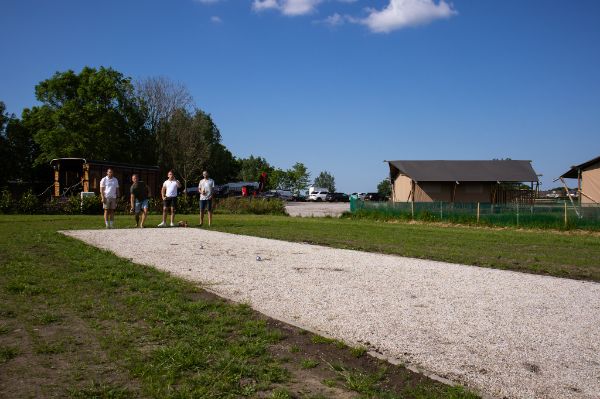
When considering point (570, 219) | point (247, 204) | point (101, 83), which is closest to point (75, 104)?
point (101, 83)

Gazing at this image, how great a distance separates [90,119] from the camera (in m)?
49.1

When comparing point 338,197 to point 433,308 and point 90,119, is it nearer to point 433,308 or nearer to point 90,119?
point 90,119

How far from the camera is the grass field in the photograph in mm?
3428

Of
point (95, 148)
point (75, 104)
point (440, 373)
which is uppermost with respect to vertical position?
point (75, 104)

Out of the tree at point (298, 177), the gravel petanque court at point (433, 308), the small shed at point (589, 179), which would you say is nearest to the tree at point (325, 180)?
the tree at point (298, 177)

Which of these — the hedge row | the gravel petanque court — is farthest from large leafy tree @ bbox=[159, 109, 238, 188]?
the gravel petanque court

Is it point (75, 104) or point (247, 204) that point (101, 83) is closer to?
point (75, 104)

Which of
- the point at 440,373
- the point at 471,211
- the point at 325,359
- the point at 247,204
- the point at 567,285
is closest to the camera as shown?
the point at 440,373

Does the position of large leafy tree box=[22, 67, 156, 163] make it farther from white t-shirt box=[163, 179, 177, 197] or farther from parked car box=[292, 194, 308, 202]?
white t-shirt box=[163, 179, 177, 197]

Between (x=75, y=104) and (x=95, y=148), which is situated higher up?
(x=75, y=104)

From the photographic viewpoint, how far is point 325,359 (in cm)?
409

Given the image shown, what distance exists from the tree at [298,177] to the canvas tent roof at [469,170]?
46.1 m

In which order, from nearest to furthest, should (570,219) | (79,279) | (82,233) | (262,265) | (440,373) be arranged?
→ (440,373) → (79,279) → (262,265) → (82,233) → (570,219)

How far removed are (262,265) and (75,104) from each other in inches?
1837
